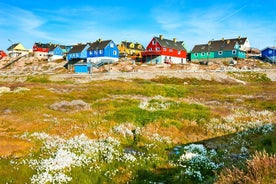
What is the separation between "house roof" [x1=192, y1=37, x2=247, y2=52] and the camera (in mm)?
116938

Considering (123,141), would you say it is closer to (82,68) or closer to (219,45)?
(82,68)

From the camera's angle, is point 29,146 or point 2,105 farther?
point 2,105

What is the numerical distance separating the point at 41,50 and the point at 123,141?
166 meters

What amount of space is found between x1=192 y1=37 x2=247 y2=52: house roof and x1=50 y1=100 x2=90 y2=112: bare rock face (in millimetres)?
95080

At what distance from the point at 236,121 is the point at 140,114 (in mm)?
9476

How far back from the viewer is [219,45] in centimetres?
12038

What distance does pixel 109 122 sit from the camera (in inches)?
995

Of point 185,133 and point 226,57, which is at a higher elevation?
point 226,57

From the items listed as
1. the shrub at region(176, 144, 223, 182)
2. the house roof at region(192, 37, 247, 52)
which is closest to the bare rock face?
the shrub at region(176, 144, 223, 182)

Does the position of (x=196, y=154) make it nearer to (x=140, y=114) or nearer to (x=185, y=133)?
(x=185, y=133)

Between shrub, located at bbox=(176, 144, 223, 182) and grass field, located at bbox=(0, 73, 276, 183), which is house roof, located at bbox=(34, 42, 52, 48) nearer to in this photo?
grass field, located at bbox=(0, 73, 276, 183)

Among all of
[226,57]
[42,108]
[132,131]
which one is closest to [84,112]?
[42,108]

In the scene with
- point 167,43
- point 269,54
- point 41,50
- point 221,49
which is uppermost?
point 41,50

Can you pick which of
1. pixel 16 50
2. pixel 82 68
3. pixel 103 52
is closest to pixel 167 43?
pixel 103 52
